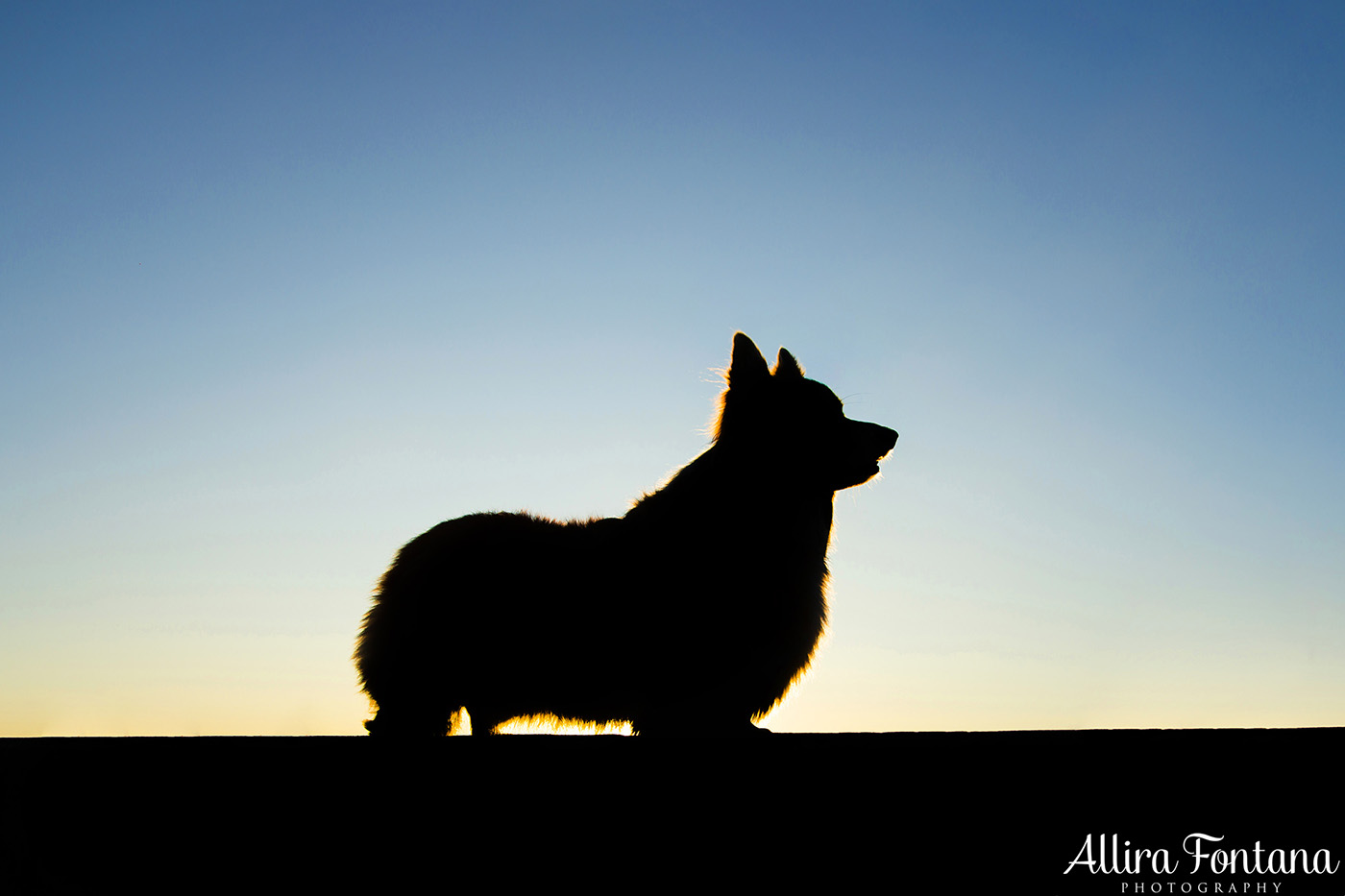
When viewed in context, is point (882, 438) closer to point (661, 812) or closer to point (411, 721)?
point (411, 721)

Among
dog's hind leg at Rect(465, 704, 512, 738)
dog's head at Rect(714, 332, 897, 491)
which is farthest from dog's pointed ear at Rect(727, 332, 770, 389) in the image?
dog's hind leg at Rect(465, 704, 512, 738)

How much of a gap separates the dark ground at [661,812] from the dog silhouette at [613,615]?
Result: 2038 millimetres

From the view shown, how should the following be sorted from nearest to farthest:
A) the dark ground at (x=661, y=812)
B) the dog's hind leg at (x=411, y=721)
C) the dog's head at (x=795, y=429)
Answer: the dark ground at (x=661, y=812)
the dog's hind leg at (x=411, y=721)
the dog's head at (x=795, y=429)

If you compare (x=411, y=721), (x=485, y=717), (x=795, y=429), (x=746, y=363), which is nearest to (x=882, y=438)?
(x=795, y=429)

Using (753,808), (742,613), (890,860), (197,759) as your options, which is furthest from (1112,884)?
(742,613)

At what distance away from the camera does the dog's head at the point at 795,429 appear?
4.47 meters

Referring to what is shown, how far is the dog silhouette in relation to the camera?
147 inches

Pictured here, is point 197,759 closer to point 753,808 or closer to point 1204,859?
point 753,808

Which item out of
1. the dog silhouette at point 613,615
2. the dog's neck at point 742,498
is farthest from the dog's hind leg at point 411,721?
the dog's neck at point 742,498

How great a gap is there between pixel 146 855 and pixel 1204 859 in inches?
74.0

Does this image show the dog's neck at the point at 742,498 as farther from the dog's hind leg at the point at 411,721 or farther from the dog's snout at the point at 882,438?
the dog's hind leg at the point at 411,721

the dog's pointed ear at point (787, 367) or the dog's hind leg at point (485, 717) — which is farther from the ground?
the dog's pointed ear at point (787, 367)

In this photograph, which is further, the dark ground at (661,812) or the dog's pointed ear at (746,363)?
the dog's pointed ear at (746,363)

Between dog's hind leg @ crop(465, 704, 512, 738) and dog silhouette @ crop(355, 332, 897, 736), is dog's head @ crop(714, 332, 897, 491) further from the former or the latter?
dog's hind leg @ crop(465, 704, 512, 738)
